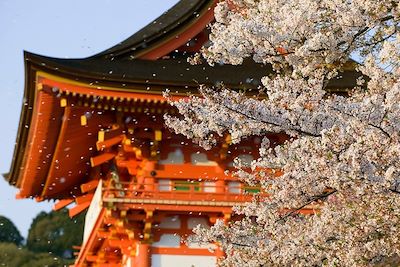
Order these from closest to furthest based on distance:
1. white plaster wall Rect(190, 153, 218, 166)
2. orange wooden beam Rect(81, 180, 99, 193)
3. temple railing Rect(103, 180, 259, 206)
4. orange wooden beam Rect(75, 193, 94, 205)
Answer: temple railing Rect(103, 180, 259, 206)
white plaster wall Rect(190, 153, 218, 166)
orange wooden beam Rect(81, 180, 99, 193)
orange wooden beam Rect(75, 193, 94, 205)

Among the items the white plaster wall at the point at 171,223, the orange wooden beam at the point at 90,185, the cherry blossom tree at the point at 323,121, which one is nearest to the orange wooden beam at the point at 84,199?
the orange wooden beam at the point at 90,185

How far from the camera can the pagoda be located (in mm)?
15602

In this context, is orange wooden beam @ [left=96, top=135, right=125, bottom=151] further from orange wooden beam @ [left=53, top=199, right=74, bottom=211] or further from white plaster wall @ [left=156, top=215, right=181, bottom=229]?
Answer: orange wooden beam @ [left=53, top=199, right=74, bottom=211]

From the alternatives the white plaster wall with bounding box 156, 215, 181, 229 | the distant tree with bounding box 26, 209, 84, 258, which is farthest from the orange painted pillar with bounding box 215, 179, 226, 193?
the distant tree with bounding box 26, 209, 84, 258

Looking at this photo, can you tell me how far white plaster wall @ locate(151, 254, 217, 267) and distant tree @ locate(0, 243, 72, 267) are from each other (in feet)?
139

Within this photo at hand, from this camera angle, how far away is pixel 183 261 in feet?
53.3

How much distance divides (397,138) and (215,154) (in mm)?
8357

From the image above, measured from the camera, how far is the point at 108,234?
691 inches

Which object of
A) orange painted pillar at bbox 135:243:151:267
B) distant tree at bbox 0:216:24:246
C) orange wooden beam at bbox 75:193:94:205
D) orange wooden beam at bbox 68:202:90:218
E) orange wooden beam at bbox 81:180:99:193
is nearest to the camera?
orange painted pillar at bbox 135:243:151:267

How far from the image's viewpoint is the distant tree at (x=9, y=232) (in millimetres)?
73250

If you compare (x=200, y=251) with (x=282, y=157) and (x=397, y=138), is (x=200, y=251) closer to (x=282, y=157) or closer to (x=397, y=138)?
(x=282, y=157)

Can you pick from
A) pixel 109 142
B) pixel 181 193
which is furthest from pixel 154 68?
pixel 181 193

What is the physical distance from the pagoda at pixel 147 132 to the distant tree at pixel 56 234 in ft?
161

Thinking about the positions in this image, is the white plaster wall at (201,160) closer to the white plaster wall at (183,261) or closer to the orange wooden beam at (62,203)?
the white plaster wall at (183,261)
